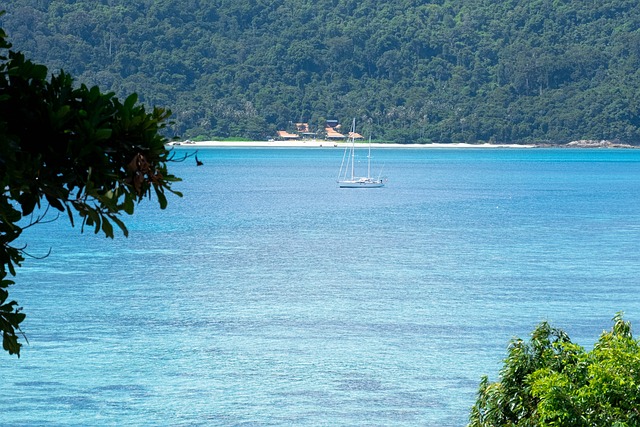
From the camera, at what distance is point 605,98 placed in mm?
171125

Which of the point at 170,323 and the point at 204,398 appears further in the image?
the point at 170,323

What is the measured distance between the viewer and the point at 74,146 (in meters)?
3.79

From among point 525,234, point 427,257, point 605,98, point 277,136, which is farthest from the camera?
point 277,136

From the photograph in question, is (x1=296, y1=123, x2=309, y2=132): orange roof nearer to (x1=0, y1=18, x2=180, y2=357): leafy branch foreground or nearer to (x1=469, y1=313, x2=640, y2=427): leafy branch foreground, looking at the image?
(x1=469, y1=313, x2=640, y2=427): leafy branch foreground

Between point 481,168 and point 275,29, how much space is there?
8032cm

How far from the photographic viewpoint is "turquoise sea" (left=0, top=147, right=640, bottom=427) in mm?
19969

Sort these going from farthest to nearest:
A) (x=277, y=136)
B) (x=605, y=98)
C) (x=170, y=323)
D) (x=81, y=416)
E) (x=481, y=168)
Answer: (x=277, y=136) → (x=605, y=98) → (x=481, y=168) → (x=170, y=323) → (x=81, y=416)

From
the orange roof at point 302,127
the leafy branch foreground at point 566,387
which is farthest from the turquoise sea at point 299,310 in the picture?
the orange roof at point 302,127

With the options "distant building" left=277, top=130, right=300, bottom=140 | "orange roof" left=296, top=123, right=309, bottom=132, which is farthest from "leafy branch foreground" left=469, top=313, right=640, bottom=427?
"distant building" left=277, top=130, right=300, bottom=140

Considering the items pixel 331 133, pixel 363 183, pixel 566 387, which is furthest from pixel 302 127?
pixel 566 387

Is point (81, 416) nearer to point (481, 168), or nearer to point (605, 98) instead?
point (481, 168)

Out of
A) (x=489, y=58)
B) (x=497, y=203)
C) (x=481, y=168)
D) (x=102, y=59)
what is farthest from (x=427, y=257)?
(x=489, y=58)

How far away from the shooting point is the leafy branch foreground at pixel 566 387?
852 cm

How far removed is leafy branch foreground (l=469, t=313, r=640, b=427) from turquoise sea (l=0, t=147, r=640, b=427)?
333 inches
